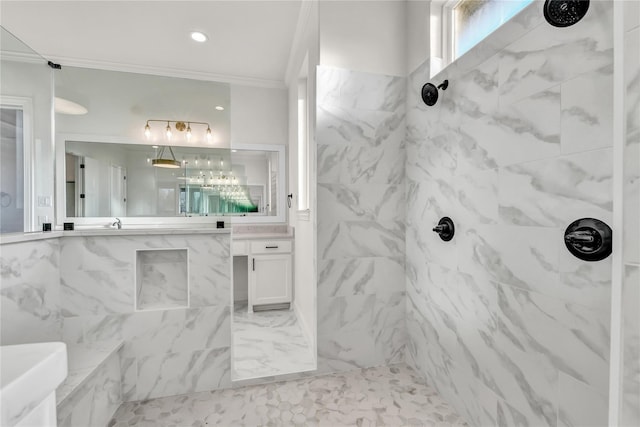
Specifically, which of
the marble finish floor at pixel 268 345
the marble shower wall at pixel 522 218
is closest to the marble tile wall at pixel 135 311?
the marble finish floor at pixel 268 345

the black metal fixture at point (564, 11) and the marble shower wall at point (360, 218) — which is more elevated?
the black metal fixture at point (564, 11)

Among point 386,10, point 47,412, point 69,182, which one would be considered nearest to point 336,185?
point 386,10

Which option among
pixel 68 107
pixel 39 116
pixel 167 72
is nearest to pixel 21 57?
pixel 39 116

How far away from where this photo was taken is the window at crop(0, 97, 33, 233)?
4.09 ft

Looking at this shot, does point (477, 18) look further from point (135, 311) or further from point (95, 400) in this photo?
point (95, 400)

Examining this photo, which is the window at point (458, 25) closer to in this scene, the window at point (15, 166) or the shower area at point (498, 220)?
the shower area at point (498, 220)

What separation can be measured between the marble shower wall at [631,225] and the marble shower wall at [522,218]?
521mm

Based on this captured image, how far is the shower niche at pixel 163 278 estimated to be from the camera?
1.73 m

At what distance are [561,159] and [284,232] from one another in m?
2.86

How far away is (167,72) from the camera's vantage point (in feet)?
9.85

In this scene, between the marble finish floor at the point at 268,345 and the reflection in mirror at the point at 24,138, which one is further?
the marble finish floor at the point at 268,345

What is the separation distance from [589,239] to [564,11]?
0.78m

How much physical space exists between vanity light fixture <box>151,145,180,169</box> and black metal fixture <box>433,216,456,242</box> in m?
1.87

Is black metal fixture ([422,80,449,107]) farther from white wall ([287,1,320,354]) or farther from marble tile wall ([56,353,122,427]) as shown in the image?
marble tile wall ([56,353,122,427])
